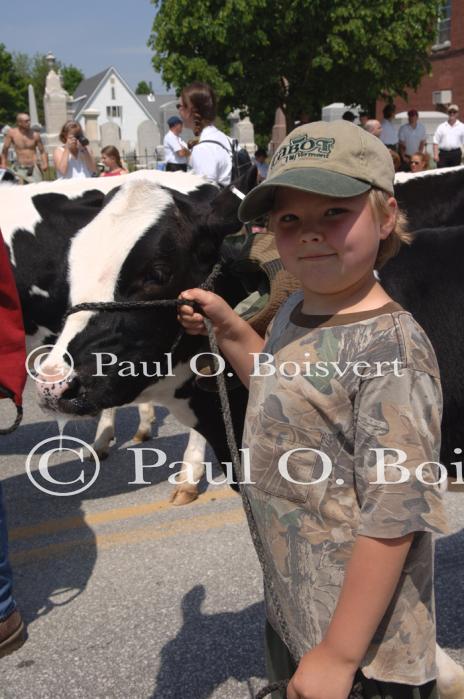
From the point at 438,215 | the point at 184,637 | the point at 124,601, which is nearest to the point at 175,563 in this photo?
the point at 124,601

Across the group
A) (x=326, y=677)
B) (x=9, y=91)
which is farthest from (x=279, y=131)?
(x=9, y=91)

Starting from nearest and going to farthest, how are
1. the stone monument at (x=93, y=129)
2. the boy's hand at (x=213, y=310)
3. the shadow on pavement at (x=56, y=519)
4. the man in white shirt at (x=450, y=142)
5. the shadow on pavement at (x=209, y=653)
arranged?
the boy's hand at (x=213, y=310), the shadow on pavement at (x=209, y=653), the shadow on pavement at (x=56, y=519), the man in white shirt at (x=450, y=142), the stone monument at (x=93, y=129)

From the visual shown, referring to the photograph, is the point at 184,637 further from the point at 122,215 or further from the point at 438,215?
the point at 438,215

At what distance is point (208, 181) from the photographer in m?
3.07

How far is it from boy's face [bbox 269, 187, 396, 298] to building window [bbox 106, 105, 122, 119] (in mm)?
92306

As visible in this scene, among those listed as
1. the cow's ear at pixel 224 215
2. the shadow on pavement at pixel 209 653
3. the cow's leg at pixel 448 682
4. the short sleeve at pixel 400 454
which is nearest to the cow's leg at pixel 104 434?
the shadow on pavement at pixel 209 653

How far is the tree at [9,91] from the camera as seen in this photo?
7219 centimetres

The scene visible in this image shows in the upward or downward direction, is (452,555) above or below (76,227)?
below

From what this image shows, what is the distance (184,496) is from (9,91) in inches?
3007

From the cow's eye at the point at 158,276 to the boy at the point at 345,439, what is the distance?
733 millimetres

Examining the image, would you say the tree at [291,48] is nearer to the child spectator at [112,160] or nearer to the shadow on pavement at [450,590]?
the child spectator at [112,160]

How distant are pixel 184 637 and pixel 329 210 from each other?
2221 mm

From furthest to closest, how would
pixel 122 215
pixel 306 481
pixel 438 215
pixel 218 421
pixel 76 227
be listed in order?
pixel 76 227, pixel 438 215, pixel 218 421, pixel 122 215, pixel 306 481

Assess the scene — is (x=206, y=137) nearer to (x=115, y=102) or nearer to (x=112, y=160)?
(x=112, y=160)
